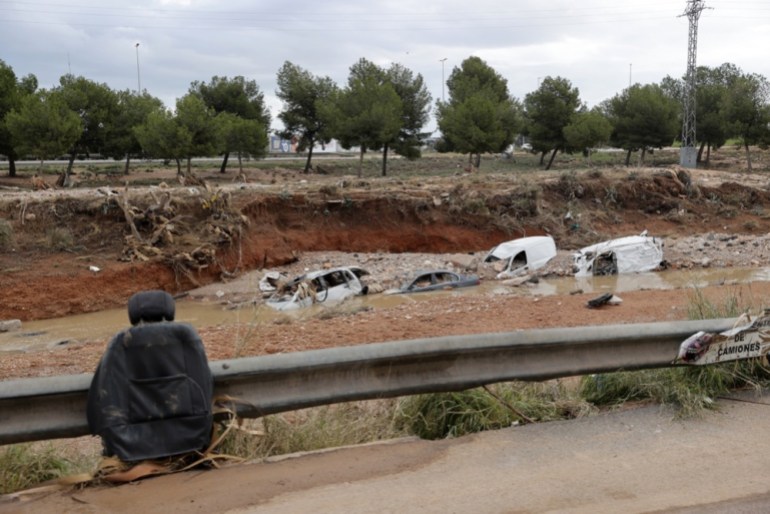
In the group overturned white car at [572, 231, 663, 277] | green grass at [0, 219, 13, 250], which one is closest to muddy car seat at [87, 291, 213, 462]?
overturned white car at [572, 231, 663, 277]

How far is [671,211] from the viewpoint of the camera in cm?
4034

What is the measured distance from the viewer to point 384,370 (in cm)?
516

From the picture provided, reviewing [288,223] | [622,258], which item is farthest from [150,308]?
[288,223]

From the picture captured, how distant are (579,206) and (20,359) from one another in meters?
30.9

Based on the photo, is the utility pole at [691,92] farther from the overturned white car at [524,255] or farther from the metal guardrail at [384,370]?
the metal guardrail at [384,370]

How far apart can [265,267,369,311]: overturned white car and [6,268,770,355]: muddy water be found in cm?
59

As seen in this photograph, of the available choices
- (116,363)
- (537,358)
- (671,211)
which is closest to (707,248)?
(671,211)

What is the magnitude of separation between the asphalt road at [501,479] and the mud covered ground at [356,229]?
9.23 metres

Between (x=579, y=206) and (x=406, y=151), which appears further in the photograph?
(x=406, y=151)

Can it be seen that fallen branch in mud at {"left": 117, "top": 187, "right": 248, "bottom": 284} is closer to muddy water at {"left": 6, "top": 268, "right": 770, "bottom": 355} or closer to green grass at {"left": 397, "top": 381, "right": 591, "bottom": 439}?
muddy water at {"left": 6, "top": 268, "right": 770, "bottom": 355}

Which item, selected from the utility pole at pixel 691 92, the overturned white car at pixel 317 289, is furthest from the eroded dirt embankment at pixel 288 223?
the utility pole at pixel 691 92

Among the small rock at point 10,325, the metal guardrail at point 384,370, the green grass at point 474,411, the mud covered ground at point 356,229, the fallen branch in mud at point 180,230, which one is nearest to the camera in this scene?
the metal guardrail at point 384,370

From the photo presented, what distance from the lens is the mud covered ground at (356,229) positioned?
25766mm

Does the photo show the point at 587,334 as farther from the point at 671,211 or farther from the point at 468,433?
the point at 671,211
